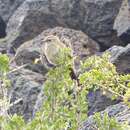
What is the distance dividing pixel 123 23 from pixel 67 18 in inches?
100.0

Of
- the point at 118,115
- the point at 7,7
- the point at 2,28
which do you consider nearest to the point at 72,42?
the point at 7,7

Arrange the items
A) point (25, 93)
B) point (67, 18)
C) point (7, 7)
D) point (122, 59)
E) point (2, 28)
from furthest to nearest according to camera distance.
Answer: point (2, 28)
point (7, 7)
point (67, 18)
point (25, 93)
point (122, 59)

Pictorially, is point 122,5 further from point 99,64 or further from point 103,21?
point 99,64

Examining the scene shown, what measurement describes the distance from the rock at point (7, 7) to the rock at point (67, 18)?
62.0 inches

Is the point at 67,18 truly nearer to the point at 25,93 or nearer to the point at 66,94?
the point at 25,93

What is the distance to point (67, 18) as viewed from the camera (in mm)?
14445

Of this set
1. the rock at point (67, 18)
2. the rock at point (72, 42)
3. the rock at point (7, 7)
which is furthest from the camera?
the rock at point (7, 7)

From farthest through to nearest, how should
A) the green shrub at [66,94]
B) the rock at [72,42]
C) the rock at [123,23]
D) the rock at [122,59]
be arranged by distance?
the rock at [72,42] → the rock at [123,23] → the rock at [122,59] → the green shrub at [66,94]

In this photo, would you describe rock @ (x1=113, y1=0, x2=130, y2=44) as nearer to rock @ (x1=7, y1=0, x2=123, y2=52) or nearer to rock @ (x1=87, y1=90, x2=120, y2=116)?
rock @ (x1=7, y1=0, x2=123, y2=52)

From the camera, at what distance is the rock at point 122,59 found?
9.59m

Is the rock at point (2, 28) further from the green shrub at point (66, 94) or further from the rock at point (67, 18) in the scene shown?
the green shrub at point (66, 94)

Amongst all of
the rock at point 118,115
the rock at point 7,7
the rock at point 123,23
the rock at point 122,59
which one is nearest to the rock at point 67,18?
the rock at point 123,23

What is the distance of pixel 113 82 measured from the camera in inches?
179

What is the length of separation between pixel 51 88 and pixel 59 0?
10.5 m
